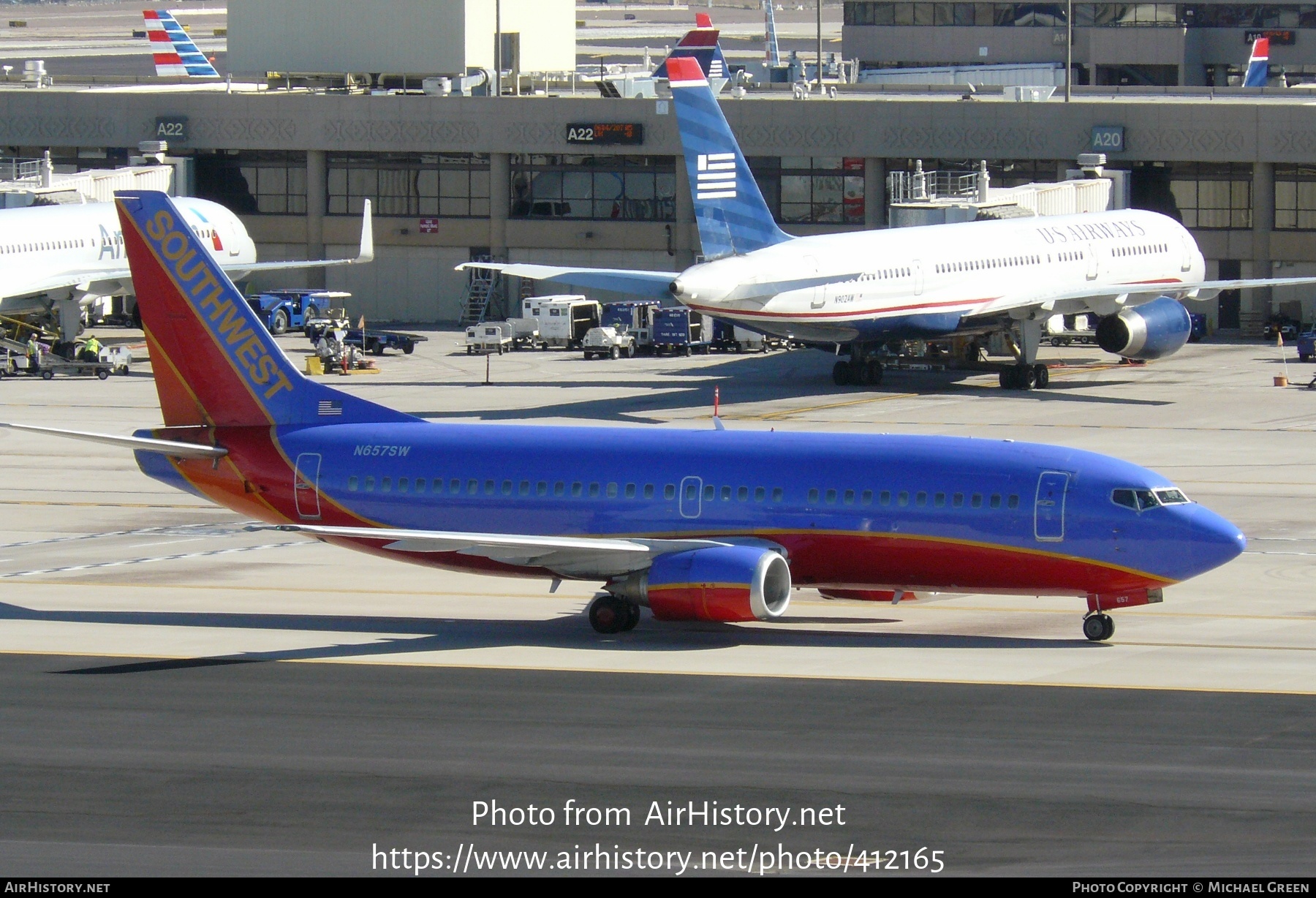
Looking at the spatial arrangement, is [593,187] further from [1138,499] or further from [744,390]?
[1138,499]

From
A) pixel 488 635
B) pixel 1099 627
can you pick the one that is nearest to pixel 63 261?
pixel 488 635

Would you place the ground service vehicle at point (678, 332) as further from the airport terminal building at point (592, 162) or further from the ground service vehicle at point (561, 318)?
the airport terminal building at point (592, 162)

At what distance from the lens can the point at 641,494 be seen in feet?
113

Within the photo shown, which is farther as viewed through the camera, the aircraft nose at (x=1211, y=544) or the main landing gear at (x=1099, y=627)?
the main landing gear at (x=1099, y=627)

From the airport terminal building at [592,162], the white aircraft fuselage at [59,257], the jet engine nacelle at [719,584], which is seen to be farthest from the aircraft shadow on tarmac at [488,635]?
the airport terminal building at [592,162]

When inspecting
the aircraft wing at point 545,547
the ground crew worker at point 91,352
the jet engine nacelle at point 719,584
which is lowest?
the jet engine nacelle at point 719,584

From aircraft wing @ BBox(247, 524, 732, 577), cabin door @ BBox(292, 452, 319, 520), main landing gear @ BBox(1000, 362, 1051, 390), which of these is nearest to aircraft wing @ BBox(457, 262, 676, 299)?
main landing gear @ BBox(1000, 362, 1051, 390)

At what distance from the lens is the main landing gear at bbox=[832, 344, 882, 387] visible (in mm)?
74062

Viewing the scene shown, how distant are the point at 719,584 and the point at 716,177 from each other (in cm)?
3820

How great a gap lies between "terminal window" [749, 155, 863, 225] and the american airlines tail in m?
63.4

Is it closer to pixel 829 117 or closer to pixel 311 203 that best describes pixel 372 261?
pixel 311 203

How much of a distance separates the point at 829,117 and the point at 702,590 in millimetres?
67389

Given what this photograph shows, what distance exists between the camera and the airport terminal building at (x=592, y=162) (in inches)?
3674

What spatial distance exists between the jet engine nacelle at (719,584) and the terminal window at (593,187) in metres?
68.5
